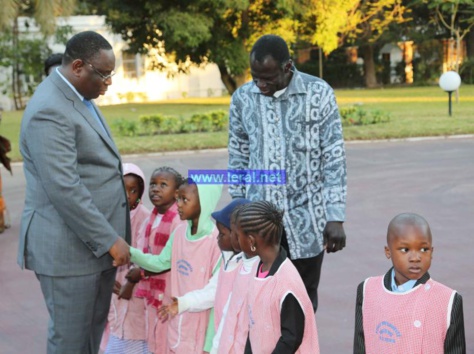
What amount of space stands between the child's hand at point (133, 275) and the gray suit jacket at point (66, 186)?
92cm

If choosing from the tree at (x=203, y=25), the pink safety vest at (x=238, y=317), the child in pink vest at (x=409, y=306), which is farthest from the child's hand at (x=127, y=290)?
the tree at (x=203, y=25)

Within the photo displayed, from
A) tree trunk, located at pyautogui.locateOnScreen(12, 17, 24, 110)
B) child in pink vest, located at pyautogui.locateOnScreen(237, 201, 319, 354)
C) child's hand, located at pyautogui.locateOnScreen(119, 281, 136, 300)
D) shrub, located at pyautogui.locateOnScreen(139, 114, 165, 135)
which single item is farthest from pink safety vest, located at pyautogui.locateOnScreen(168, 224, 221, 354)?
tree trunk, located at pyautogui.locateOnScreen(12, 17, 24, 110)

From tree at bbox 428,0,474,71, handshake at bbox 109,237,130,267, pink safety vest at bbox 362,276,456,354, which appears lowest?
pink safety vest at bbox 362,276,456,354

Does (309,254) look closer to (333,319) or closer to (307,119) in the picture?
(307,119)

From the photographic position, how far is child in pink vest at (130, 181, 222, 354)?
→ 4820mm

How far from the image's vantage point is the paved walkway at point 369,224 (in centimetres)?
637

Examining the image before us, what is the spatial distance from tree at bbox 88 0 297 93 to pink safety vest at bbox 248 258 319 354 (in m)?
26.5

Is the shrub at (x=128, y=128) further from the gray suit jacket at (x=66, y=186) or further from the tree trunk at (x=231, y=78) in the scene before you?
the gray suit jacket at (x=66, y=186)

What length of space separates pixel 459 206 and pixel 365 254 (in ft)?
8.89

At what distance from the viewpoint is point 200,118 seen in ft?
68.7

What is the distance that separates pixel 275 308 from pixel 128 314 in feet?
6.21

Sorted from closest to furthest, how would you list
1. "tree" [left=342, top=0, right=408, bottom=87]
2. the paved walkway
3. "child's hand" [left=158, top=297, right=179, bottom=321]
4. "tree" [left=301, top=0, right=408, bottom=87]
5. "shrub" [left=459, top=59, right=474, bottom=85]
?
"child's hand" [left=158, top=297, right=179, bottom=321] < the paved walkway < "tree" [left=301, top=0, right=408, bottom=87] < "tree" [left=342, top=0, right=408, bottom=87] < "shrub" [left=459, top=59, right=474, bottom=85]

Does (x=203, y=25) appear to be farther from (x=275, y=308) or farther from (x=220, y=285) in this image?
(x=275, y=308)

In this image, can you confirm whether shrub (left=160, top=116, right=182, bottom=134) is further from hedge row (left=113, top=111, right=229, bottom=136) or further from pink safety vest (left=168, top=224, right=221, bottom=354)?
pink safety vest (left=168, top=224, right=221, bottom=354)
